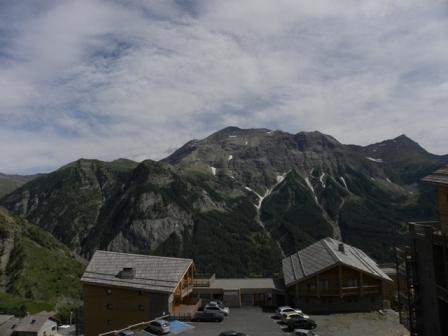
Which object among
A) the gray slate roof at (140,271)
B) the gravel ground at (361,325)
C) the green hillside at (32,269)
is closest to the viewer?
the gravel ground at (361,325)

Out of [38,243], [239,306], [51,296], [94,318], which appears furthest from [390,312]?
[38,243]

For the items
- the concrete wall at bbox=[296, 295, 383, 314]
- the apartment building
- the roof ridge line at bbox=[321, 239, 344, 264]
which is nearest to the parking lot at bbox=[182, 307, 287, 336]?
the concrete wall at bbox=[296, 295, 383, 314]

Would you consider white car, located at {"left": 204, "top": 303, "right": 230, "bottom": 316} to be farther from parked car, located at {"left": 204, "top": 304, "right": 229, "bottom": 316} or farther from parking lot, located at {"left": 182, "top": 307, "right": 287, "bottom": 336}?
parking lot, located at {"left": 182, "top": 307, "right": 287, "bottom": 336}

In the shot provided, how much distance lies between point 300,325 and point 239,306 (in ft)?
47.6

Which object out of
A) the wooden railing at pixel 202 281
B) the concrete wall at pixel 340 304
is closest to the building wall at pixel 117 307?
the wooden railing at pixel 202 281

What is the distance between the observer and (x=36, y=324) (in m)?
105

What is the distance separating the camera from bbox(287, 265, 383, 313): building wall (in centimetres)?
5800

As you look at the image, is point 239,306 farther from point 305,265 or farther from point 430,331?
point 430,331

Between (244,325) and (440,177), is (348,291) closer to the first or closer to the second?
(244,325)

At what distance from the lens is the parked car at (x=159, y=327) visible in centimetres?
4522

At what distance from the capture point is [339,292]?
57.8 meters

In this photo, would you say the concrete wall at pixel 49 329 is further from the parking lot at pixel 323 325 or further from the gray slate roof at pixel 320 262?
the parking lot at pixel 323 325

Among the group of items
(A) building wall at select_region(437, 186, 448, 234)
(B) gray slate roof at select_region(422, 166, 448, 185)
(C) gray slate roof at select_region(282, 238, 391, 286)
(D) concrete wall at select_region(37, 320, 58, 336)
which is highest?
(B) gray slate roof at select_region(422, 166, 448, 185)

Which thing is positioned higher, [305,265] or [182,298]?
[305,265]
